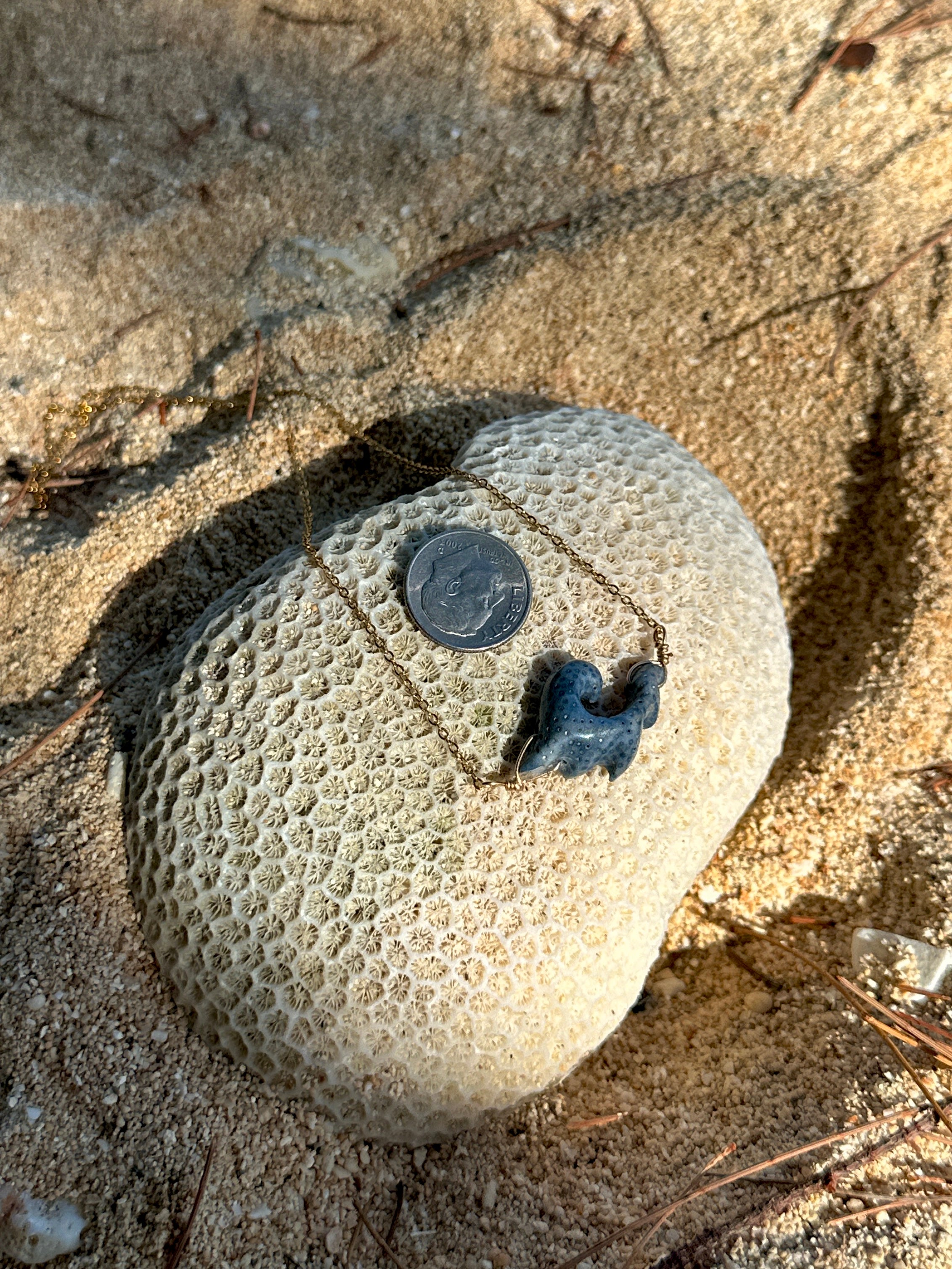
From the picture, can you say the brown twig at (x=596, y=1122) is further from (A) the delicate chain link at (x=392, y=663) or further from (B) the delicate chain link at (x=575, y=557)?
(B) the delicate chain link at (x=575, y=557)

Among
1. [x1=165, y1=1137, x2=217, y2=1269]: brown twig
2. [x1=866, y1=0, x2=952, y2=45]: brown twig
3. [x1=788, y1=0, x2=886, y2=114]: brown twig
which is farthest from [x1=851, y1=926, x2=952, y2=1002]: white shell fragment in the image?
[x1=866, y1=0, x2=952, y2=45]: brown twig

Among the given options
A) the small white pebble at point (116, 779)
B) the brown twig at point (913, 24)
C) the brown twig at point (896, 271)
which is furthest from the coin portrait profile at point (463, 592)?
the brown twig at point (913, 24)

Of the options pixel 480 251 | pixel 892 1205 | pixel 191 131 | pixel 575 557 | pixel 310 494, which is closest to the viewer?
pixel 892 1205

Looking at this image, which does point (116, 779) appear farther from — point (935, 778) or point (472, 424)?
point (935, 778)

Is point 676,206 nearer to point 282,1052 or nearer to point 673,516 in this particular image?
point 673,516

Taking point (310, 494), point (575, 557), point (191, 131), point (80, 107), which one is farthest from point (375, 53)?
point (575, 557)

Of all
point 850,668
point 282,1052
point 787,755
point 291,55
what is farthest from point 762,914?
point 291,55

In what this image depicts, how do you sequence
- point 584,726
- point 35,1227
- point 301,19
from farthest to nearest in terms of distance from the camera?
point 301,19 < point 584,726 < point 35,1227
